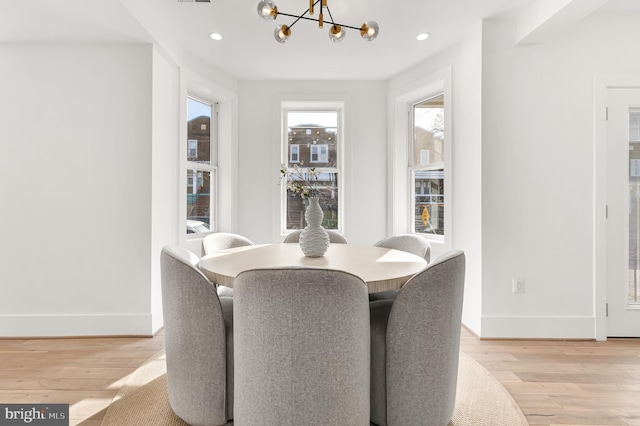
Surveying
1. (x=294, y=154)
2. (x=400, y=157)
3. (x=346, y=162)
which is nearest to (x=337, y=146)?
(x=346, y=162)

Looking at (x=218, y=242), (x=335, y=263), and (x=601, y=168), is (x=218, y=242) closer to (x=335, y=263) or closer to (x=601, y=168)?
(x=335, y=263)

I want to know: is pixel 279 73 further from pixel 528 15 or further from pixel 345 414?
pixel 345 414

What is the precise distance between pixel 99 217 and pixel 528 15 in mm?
3673

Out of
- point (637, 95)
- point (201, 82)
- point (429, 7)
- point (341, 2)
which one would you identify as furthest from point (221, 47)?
point (637, 95)

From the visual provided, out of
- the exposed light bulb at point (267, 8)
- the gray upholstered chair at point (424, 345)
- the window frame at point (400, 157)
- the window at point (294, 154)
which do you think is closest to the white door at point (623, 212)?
the window frame at point (400, 157)

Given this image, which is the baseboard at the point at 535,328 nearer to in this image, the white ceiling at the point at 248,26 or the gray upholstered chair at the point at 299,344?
the gray upholstered chair at the point at 299,344

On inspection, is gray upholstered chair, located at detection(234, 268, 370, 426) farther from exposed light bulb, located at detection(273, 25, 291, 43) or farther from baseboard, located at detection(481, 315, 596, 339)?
baseboard, located at detection(481, 315, 596, 339)

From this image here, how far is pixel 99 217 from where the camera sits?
2.71 metres

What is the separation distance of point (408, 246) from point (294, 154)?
205cm

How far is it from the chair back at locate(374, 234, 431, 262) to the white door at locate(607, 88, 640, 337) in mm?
1598

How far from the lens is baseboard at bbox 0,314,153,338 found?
8.80ft

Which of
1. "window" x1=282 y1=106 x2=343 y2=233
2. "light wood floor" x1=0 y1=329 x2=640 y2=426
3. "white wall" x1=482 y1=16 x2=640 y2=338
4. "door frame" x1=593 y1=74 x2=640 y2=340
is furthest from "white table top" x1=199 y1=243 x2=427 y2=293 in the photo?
"door frame" x1=593 y1=74 x2=640 y2=340

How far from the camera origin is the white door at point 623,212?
2635mm

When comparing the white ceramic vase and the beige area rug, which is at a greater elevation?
the white ceramic vase
